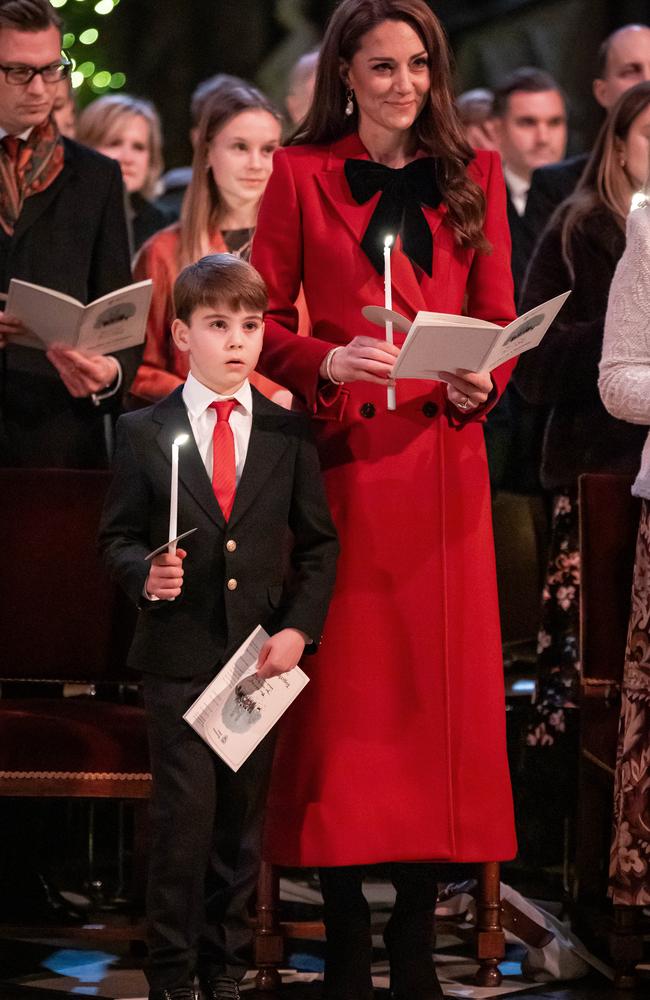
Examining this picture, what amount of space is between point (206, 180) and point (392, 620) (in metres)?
2.11

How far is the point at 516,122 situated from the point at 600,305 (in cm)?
198

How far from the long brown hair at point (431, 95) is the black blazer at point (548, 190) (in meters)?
1.90

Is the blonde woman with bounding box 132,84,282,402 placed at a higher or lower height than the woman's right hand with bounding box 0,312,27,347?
higher

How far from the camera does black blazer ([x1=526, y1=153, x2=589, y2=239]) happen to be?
16.6 feet

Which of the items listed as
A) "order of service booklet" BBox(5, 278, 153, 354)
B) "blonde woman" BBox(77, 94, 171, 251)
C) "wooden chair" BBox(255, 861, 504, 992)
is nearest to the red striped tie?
"order of service booklet" BBox(5, 278, 153, 354)

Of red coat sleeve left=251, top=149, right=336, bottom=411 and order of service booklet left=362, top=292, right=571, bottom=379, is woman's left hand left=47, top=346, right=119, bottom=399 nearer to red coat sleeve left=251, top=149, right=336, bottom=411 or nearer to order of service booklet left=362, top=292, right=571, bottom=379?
red coat sleeve left=251, top=149, right=336, bottom=411

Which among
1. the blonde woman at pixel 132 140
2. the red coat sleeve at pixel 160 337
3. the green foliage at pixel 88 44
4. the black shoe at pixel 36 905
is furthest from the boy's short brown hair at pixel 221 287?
the blonde woman at pixel 132 140

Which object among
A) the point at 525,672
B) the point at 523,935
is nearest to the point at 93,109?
the point at 525,672

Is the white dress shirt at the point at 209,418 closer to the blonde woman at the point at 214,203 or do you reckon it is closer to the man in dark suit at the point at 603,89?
the blonde woman at the point at 214,203

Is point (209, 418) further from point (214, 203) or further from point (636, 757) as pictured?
point (214, 203)

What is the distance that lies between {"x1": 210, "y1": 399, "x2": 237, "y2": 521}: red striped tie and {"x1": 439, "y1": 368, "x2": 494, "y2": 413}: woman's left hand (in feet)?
1.47

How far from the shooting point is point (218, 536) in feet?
10.1

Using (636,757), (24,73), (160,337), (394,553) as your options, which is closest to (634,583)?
(636,757)

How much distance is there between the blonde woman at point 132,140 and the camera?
19.5 feet
